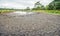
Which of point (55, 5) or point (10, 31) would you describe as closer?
point (10, 31)

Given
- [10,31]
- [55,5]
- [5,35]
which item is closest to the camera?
[5,35]

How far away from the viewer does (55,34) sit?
350cm

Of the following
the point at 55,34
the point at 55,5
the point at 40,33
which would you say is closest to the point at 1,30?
the point at 40,33

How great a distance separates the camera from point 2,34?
350 centimetres

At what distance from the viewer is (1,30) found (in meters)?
3.81

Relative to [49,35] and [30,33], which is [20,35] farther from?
[49,35]

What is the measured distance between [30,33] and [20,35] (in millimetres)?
242

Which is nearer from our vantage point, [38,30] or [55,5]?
[38,30]

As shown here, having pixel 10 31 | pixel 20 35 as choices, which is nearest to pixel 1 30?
pixel 10 31

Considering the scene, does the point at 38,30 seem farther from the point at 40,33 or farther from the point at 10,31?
the point at 10,31

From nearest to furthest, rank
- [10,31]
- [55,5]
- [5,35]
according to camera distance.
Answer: [5,35]
[10,31]
[55,5]

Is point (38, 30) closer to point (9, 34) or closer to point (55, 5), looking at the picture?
point (9, 34)

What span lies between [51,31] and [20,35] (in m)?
0.69

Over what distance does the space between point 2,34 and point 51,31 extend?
38.9 inches
